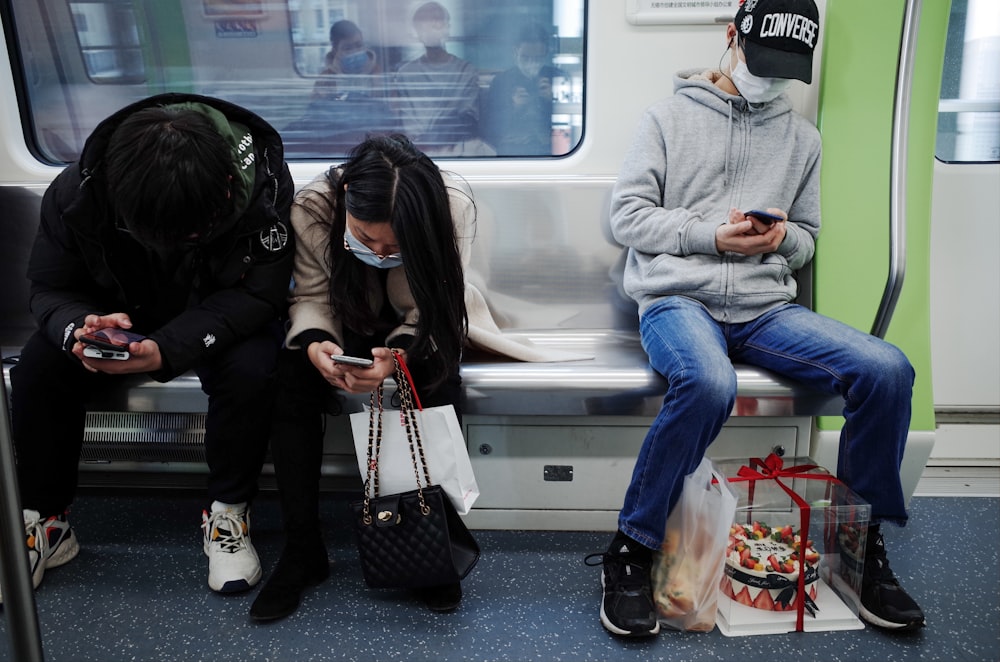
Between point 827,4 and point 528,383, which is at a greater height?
point 827,4

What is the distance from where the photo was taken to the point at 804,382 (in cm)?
195

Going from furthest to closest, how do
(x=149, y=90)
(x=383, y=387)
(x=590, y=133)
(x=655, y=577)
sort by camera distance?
(x=149, y=90), (x=590, y=133), (x=383, y=387), (x=655, y=577)

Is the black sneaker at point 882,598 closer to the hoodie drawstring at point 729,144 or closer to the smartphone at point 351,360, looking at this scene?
the hoodie drawstring at point 729,144

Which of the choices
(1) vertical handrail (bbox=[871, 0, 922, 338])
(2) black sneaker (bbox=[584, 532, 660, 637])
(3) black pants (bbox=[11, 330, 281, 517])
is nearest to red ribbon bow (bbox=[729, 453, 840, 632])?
(2) black sneaker (bbox=[584, 532, 660, 637])

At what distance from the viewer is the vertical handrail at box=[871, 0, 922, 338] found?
209cm

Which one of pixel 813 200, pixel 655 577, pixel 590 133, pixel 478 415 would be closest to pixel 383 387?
pixel 478 415

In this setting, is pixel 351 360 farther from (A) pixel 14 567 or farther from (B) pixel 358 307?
(A) pixel 14 567

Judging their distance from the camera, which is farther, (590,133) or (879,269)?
(590,133)

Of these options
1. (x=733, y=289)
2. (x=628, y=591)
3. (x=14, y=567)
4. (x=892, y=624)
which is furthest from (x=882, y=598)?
(x=14, y=567)

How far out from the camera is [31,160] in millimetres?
2721

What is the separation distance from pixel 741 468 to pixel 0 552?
159 cm

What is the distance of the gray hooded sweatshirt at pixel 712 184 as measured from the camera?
210 centimetres

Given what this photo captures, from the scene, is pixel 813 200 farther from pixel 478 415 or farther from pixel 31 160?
pixel 31 160

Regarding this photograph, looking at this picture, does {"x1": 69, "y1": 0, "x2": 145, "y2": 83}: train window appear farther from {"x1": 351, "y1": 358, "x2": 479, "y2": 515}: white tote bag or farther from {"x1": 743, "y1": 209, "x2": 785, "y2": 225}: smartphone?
{"x1": 743, "y1": 209, "x2": 785, "y2": 225}: smartphone
